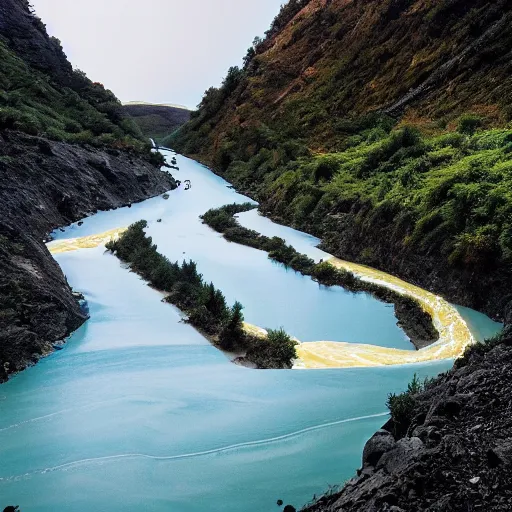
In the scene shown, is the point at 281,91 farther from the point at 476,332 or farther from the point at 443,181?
the point at 476,332

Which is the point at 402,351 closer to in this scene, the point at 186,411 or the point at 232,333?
the point at 232,333

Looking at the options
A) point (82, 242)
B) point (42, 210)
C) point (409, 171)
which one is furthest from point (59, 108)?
point (409, 171)

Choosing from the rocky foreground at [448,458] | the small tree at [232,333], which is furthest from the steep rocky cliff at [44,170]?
the rocky foreground at [448,458]

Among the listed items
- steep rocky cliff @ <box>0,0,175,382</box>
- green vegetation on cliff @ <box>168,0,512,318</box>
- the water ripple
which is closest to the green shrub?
the water ripple

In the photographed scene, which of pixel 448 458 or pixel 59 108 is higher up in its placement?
pixel 59 108

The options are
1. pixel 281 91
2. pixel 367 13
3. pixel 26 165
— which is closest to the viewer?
pixel 26 165

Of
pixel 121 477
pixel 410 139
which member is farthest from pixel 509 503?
pixel 410 139
